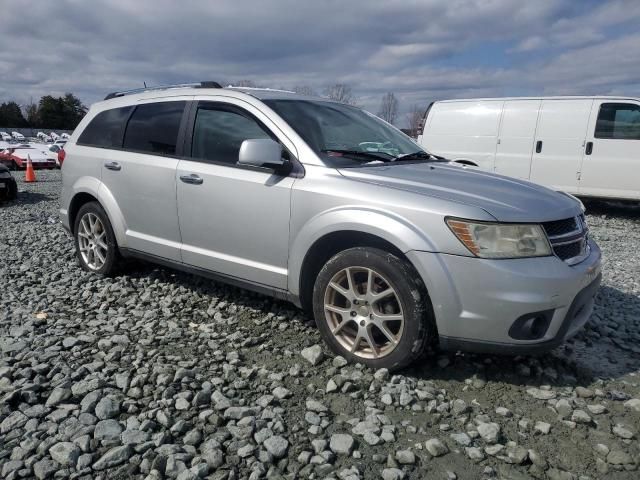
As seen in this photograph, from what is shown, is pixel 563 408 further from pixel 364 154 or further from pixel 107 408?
pixel 107 408

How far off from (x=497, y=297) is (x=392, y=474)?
1.11 metres

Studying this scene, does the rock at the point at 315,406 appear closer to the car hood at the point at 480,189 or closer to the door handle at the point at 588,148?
the car hood at the point at 480,189

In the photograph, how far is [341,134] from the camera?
12.8ft

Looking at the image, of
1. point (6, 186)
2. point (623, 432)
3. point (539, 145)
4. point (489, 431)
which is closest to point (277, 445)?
point (489, 431)

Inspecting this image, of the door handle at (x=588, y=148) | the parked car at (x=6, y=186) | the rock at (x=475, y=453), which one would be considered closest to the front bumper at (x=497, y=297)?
the rock at (x=475, y=453)

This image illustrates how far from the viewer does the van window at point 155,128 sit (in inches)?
169

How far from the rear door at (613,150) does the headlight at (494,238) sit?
7.82 meters

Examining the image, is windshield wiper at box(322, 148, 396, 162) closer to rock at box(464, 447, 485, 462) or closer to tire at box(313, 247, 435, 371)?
tire at box(313, 247, 435, 371)

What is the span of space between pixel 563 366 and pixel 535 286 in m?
0.92

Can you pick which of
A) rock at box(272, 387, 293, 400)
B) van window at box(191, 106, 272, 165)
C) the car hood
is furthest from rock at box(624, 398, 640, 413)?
van window at box(191, 106, 272, 165)

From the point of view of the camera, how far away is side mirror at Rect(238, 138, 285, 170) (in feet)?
11.0

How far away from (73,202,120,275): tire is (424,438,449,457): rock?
3.56 meters

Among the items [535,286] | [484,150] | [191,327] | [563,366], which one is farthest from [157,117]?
[484,150]

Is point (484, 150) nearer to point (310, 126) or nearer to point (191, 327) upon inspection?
point (310, 126)
